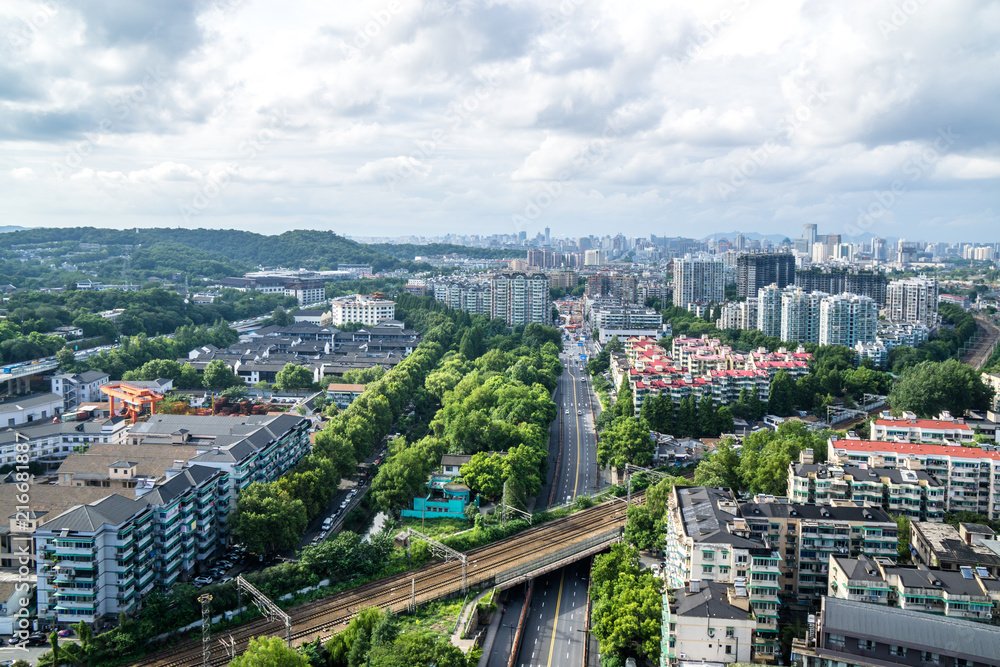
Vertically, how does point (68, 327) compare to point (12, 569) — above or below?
above

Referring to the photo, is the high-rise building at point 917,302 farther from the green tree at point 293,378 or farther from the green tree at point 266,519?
the green tree at point 266,519

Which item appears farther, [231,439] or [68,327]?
[68,327]

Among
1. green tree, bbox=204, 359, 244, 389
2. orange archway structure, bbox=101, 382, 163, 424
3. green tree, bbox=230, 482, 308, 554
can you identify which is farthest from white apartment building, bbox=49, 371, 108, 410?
green tree, bbox=230, 482, 308, 554

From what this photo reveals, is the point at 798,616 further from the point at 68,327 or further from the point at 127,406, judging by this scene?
the point at 68,327

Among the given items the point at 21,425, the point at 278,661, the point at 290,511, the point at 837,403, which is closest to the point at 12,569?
the point at 290,511

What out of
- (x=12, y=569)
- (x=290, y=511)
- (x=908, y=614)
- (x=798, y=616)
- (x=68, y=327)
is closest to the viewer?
(x=908, y=614)

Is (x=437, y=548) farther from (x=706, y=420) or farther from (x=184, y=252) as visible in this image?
(x=184, y=252)

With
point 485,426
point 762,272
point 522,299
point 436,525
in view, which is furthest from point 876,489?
point 762,272
